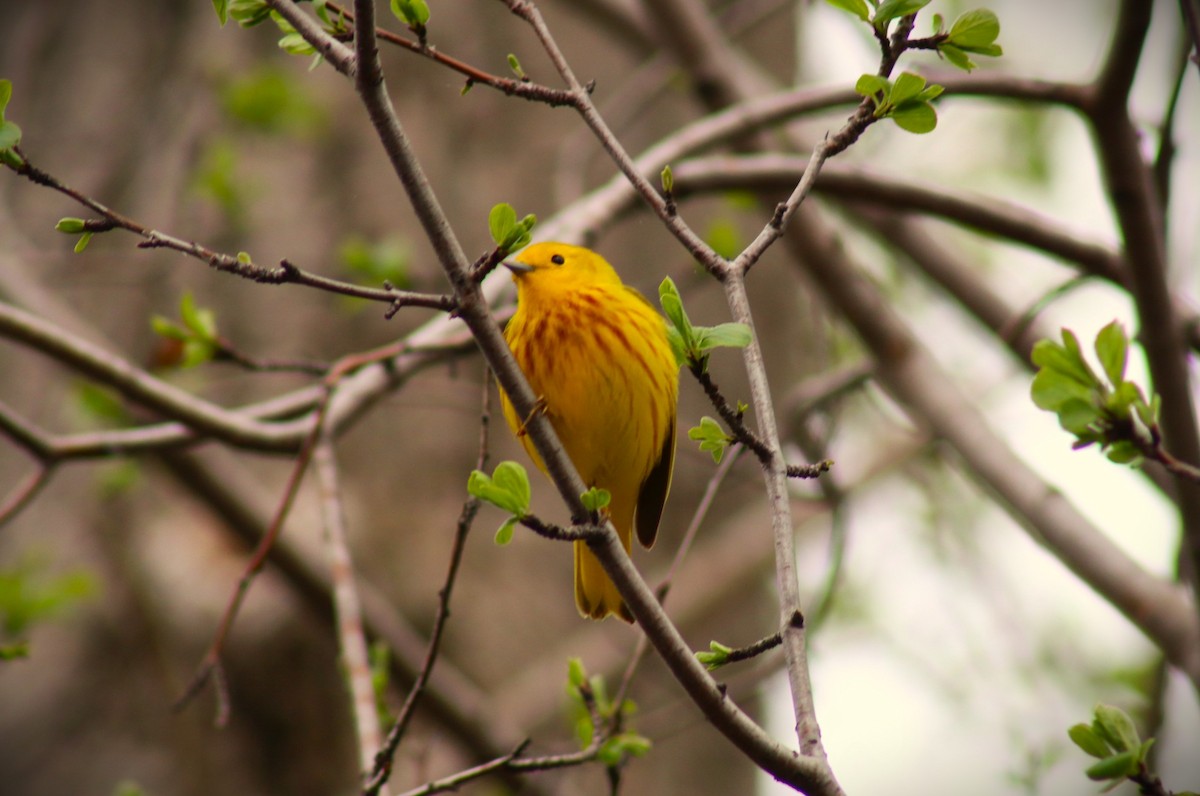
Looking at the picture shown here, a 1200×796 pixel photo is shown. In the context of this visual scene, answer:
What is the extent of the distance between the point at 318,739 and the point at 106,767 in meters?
0.70

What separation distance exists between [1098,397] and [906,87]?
47 centimetres

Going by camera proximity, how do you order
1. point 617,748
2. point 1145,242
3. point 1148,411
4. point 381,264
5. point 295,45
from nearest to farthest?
point 1148,411, point 295,45, point 617,748, point 1145,242, point 381,264

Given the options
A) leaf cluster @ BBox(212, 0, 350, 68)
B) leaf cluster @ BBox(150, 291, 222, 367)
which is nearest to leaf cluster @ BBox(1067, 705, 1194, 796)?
leaf cluster @ BBox(212, 0, 350, 68)

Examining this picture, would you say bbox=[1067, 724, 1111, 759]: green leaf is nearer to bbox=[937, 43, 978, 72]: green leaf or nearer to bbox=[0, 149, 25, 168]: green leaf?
bbox=[937, 43, 978, 72]: green leaf

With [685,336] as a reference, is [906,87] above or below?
above

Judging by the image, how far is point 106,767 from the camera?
349 cm

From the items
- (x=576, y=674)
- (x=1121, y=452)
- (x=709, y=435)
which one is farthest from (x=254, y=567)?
(x=1121, y=452)

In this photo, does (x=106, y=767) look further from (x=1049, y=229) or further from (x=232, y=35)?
(x=1049, y=229)

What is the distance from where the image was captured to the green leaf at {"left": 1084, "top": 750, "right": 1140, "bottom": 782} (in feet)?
4.31

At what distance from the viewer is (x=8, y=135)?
136 centimetres

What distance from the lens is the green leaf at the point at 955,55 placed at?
1.45 m

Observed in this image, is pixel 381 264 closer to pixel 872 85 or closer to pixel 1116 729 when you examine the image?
pixel 872 85

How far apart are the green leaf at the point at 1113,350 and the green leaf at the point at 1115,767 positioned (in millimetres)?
476

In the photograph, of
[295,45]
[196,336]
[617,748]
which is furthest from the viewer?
[196,336]
